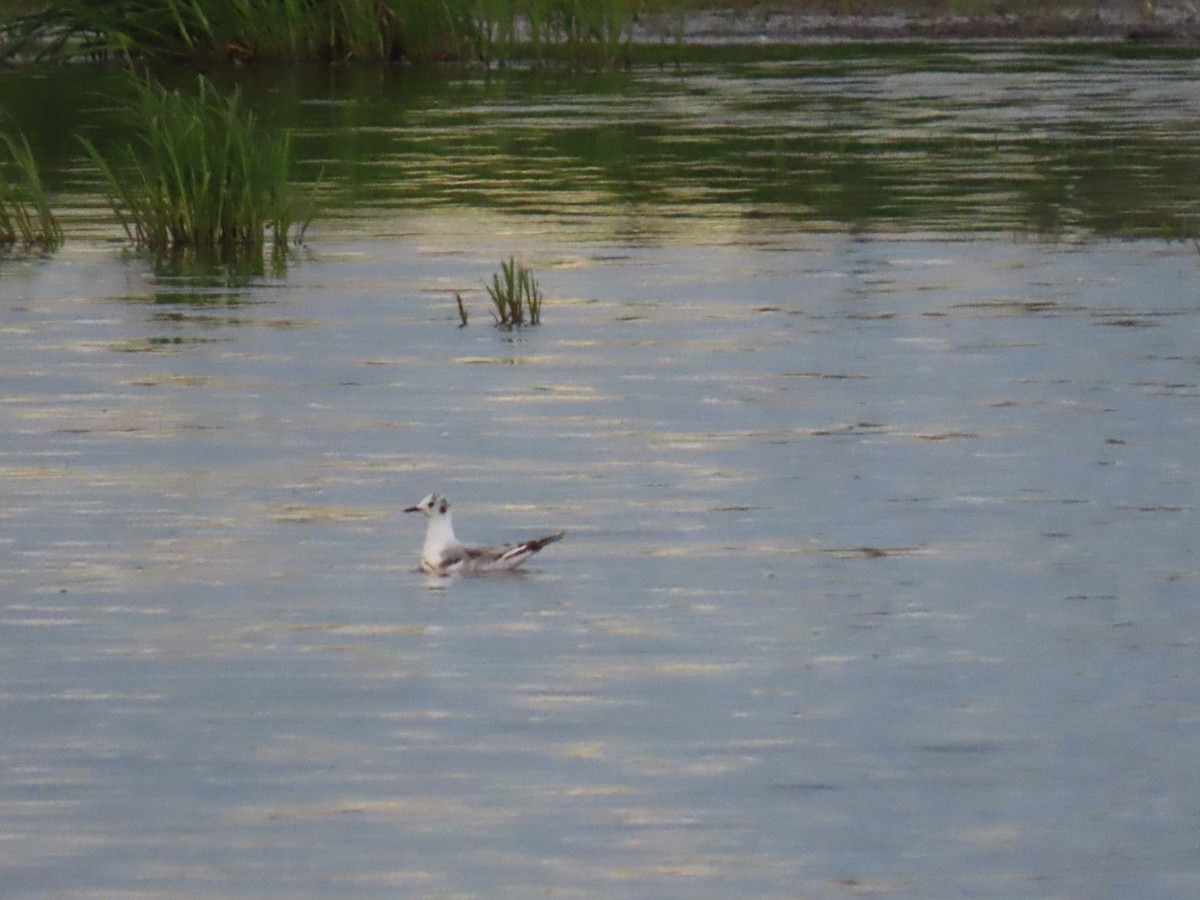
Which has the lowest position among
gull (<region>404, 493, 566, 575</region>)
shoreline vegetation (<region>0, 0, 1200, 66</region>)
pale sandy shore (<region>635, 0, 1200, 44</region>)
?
pale sandy shore (<region>635, 0, 1200, 44</region>)

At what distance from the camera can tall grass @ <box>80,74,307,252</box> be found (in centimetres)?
1593

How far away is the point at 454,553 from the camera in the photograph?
28.9ft

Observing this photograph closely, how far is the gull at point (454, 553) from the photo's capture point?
28.9 ft

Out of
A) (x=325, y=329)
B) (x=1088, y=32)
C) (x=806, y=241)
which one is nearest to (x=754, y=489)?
(x=325, y=329)

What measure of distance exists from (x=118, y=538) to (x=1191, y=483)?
369 centimetres

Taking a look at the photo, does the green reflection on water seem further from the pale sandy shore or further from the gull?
the gull

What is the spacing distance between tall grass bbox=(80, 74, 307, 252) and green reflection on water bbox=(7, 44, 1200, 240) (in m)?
2.45

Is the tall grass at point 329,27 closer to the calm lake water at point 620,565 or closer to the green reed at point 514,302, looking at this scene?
the calm lake water at point 620,565

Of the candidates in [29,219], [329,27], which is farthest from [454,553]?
[329,27]

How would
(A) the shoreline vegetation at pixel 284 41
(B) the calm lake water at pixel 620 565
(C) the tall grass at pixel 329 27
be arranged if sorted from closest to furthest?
(B) the calm lake water at pixel 620 565, (A) the shoreline vegetation at pixel 284 41, (C) the tall grass at pixel 329 27

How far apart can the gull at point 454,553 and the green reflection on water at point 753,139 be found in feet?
31.8

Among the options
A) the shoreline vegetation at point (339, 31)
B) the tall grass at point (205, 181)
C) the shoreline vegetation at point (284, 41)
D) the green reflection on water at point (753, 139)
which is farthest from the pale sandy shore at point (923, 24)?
the tall grass at point (205, 181)

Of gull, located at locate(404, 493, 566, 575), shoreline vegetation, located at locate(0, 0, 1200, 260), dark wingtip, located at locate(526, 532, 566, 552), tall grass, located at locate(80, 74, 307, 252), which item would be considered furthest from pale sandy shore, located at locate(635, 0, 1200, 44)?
gull, located at locate(404, 493, 566, 575)

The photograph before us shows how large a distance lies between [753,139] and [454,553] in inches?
658
